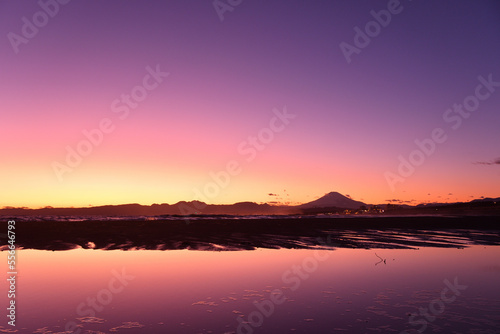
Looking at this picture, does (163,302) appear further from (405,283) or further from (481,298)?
(481,298)

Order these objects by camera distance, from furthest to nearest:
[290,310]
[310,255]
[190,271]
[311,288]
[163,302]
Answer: [310,255] < [190,271] < [311,288] < [163,302] < [290,310]

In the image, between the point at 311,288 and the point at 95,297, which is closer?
the point at 95,297

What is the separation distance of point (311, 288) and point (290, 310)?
3118mm

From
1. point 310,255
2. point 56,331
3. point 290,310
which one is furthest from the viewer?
point 310,255

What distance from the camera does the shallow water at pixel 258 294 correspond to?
9898 mm

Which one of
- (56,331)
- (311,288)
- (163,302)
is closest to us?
(56,331)

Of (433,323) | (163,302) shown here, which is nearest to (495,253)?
(433,323)

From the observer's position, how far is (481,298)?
1252 cm

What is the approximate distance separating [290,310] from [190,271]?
767cm

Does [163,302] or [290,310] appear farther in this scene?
[163,302]

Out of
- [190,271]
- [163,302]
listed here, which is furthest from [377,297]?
[190,271]

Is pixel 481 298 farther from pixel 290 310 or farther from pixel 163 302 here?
pixel 163 302

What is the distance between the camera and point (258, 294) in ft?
43.4

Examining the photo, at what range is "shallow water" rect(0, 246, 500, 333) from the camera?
990 centimetres
